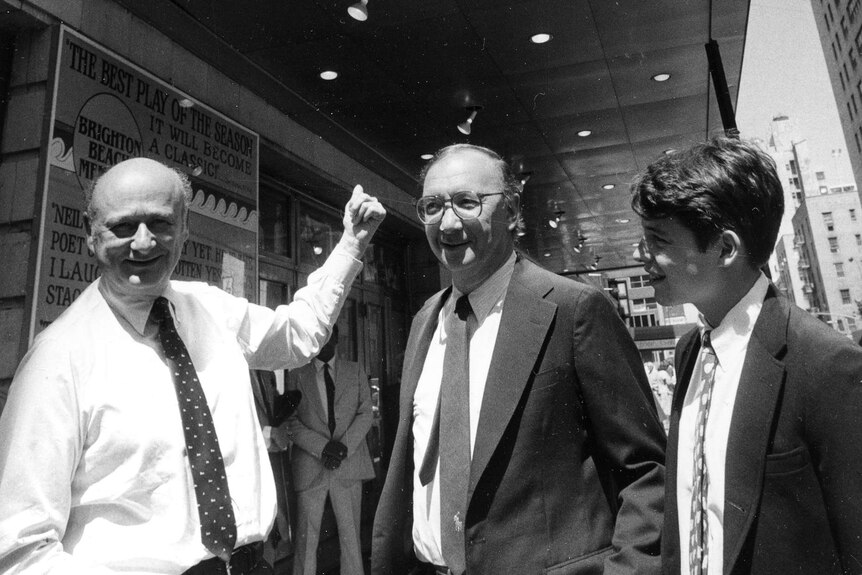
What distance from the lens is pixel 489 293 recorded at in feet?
4.99

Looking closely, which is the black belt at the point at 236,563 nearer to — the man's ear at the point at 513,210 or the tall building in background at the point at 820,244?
the man's ear at the point at 513,210

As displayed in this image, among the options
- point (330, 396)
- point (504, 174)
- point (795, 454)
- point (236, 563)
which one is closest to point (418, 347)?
point (504, 174)

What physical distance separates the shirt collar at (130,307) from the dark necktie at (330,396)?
3.00m

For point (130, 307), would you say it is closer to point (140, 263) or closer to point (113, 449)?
point (140, 263)

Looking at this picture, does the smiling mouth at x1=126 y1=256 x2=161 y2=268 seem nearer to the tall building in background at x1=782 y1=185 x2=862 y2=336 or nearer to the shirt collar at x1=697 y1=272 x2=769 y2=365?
the shirt collar at x1=697 y1=272 x2=769 y2=365

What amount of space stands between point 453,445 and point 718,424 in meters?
0.55

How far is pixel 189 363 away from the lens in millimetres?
1336

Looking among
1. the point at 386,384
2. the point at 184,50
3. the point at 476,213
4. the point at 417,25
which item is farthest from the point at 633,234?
the point at 476,213

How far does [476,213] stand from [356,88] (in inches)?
148

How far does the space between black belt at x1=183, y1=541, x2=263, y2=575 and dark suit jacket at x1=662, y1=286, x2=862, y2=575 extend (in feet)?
3.05

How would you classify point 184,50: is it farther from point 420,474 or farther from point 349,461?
point 420,474

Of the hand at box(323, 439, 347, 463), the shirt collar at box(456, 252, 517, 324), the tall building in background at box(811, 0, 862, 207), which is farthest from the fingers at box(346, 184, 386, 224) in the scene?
the hand at box(323, 439, 347, 463)

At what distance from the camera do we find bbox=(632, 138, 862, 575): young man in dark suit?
2.88 ft

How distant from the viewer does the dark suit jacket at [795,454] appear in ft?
2.82
